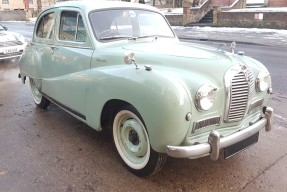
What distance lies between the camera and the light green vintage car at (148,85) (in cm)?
283

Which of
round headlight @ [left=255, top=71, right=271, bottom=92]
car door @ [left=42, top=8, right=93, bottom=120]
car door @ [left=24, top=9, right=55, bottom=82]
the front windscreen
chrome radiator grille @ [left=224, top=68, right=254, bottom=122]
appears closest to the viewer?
chrome radiator grille @ [left=224, top=68, right=254, bottom=122]

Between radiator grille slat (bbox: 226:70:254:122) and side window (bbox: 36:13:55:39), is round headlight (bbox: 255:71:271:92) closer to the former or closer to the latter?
radiator grille slat (bbox: 226:70:254:122)

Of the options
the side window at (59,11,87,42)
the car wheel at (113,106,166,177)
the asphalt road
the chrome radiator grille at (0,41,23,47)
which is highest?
the side window at (59,11,87,42)

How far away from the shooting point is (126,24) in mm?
4176

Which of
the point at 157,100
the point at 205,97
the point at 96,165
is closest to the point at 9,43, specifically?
the point at 96,165

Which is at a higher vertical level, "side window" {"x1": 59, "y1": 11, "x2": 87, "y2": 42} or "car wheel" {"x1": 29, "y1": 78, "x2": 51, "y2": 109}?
"side window" {"x1": 59, "y1": 11, "x2": 87, "y2": 42}

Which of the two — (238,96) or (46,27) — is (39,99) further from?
(238,96)

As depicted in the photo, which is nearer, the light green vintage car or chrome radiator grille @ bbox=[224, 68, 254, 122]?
the light green vintage car

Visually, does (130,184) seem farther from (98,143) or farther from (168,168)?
(98,143)

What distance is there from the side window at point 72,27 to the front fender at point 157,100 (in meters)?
1.14

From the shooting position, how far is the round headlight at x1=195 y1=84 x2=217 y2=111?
286 cm

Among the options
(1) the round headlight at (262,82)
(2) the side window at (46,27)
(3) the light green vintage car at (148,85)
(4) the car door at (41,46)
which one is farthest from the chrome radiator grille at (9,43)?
(1) the round headlight at (262,82)

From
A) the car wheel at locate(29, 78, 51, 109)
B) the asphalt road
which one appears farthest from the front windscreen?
the car wheel at locate(29, 78, 51, 109)

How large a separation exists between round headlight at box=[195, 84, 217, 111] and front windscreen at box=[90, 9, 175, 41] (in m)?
1.56
